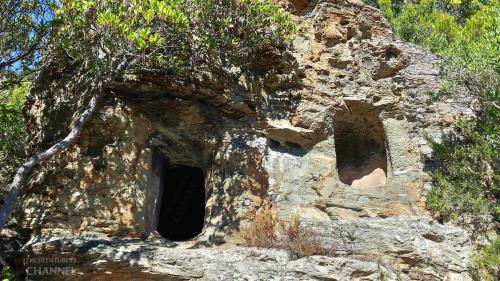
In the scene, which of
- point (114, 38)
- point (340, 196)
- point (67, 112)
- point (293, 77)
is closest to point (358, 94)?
point (293, 77)

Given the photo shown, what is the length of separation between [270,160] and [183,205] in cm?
373

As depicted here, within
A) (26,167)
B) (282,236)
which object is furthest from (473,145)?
(26,167)

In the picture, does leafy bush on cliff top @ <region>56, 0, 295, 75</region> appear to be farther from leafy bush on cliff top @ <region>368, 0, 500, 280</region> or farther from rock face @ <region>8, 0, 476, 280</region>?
leafy bush on cliff top @ <region>368, 0, 500, 280</region>

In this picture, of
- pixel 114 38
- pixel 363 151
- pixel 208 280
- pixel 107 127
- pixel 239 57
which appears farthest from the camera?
pixel 363 151

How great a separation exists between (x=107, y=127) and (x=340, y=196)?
493cm

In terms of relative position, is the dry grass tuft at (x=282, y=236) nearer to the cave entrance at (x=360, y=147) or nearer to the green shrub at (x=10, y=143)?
the cave entrance at (x=360, y=147)

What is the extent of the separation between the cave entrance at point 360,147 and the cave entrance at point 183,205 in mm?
3705

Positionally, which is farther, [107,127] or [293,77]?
[293,77]

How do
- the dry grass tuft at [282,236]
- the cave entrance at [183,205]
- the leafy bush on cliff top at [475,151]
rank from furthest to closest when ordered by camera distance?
the cave entrance at [183,205], the leafy bush on cliff top at [475,151], the dry grass tuft at [282,236]

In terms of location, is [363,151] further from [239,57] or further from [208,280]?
[208,280]

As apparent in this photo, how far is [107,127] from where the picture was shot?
9602 millimetres

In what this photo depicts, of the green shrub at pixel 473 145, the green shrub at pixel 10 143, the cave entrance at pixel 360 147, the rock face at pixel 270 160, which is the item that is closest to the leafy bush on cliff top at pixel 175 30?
the rock face at pixel 270 160

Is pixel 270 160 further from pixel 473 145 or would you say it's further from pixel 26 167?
pixel 26 167

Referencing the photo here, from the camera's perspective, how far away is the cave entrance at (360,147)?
11.5 meters
